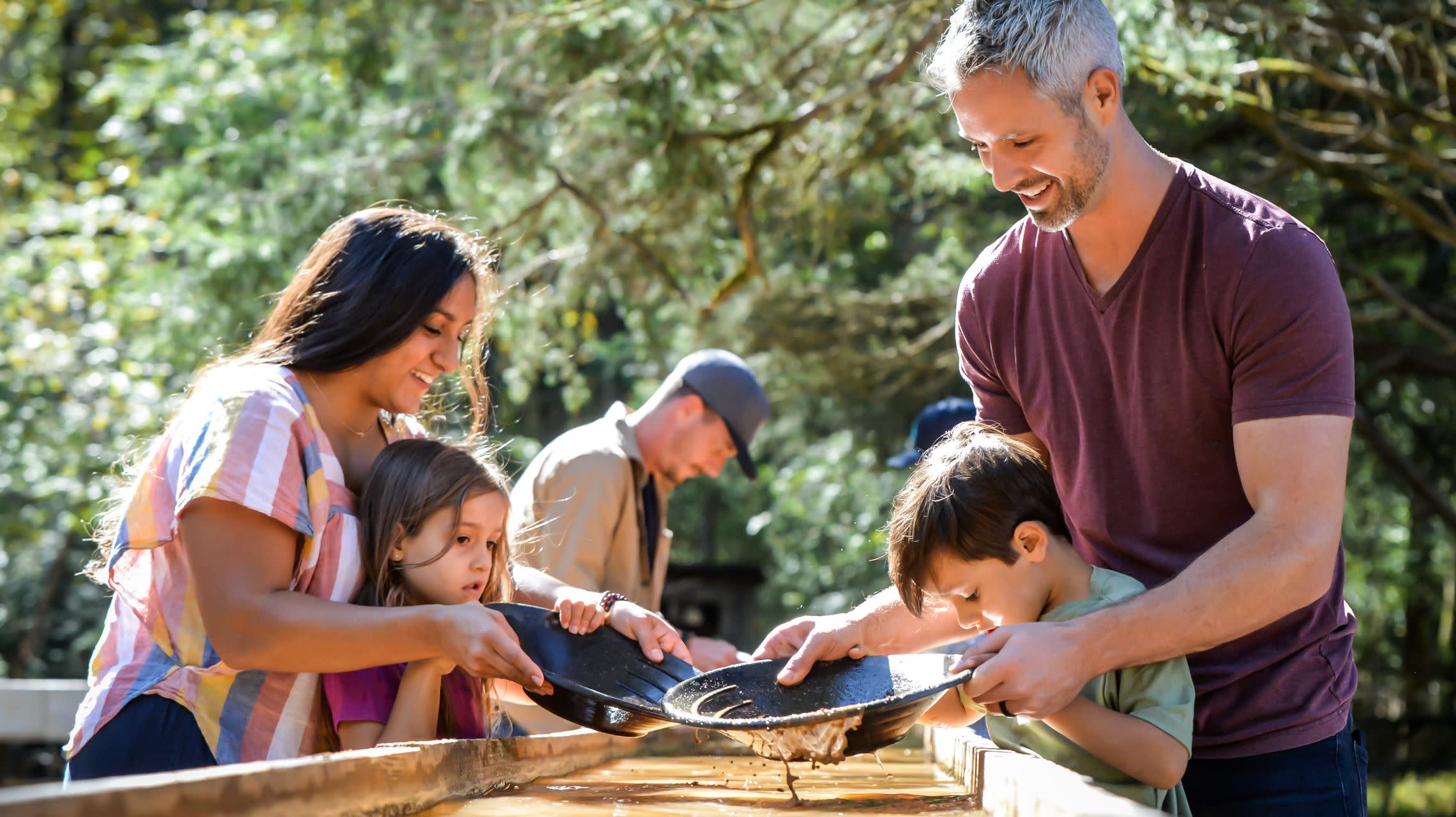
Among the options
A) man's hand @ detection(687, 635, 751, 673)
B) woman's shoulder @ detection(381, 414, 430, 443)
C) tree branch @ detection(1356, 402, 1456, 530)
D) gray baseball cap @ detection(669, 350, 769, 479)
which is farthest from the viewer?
tree branch @ detection(1356, 402, 1456, 530)

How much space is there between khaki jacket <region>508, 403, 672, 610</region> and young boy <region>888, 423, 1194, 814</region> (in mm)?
1925

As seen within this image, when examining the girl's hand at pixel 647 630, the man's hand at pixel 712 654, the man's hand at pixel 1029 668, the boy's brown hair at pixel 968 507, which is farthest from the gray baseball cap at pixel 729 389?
the man's hand at pixel 1029 668

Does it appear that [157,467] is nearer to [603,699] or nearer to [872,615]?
[603,699]

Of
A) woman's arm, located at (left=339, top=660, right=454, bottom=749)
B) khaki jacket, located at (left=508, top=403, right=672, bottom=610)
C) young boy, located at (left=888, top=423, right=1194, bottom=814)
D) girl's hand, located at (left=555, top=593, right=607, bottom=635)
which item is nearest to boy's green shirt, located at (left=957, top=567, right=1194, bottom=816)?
young boy, located at (left=888, top=423, right=1194, bottom=814)

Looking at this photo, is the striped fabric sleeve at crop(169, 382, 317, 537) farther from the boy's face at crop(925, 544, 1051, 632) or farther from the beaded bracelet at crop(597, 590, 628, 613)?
the boy's face at crop(925, 544, 1051, 632)

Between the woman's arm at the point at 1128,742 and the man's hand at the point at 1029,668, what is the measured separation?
92mm

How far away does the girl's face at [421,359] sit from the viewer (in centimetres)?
260

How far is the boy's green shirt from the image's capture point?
208 cm

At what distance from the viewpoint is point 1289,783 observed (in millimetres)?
2186

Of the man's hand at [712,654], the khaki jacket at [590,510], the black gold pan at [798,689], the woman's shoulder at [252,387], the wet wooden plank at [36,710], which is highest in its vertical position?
the woman's shoulder at [252,387]

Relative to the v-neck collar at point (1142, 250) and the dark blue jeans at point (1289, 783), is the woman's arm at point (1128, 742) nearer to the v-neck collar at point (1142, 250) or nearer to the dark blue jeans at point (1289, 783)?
the dark blue jeans at point (1289, 783)

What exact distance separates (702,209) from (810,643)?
4761 mm

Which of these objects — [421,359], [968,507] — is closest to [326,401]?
[421,359]

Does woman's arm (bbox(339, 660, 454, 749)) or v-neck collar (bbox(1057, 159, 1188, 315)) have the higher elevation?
v-neck collar (bbox(1057, 159, 1188, 315))
